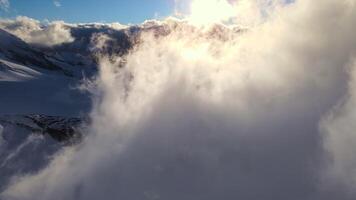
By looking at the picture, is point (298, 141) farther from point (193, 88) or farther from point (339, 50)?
point (193, 88)

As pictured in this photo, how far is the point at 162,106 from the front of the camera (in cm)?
4600

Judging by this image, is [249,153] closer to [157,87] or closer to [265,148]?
[265,148]

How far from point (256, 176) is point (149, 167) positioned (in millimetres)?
8969

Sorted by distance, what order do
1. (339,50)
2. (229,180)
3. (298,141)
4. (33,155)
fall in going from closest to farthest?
(229,180) → (298,141) → (339,50) → (33,155)

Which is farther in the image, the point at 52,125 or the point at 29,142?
the point at 52,125

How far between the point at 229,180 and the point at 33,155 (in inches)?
801

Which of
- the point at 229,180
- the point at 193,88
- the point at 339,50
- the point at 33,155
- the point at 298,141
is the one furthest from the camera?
the point at 193,88

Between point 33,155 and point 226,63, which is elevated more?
point 226,63

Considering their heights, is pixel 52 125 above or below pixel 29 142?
above

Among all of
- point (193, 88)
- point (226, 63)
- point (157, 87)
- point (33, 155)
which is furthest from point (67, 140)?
point (226, 63)

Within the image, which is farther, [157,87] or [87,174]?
[157,87]

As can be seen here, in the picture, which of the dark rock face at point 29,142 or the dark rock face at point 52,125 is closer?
the dark rock face at point 29,142

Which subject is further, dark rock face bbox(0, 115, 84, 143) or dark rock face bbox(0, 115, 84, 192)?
dark rock face bbox(0, 115, 84, 143)

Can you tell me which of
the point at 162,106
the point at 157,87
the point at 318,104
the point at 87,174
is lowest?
the point at 87,174
